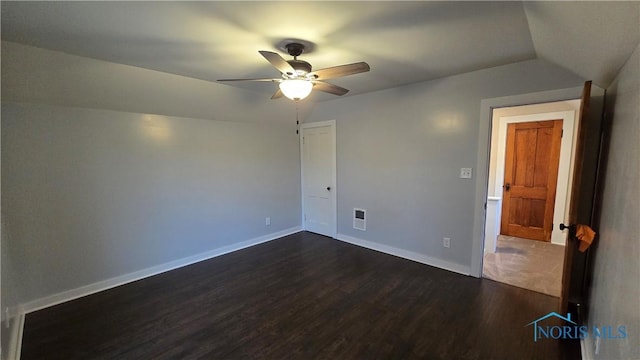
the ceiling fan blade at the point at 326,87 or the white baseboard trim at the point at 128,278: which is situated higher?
the ceiling fan blade at the point at 326,87

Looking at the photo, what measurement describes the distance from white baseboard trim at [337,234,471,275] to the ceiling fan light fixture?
273 cm

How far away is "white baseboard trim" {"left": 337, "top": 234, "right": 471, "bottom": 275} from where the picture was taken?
324 centimetres

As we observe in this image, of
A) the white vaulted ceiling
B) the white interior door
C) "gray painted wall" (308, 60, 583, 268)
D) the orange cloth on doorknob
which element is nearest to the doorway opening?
"gray painted wall" (308, 60, 583, 268)

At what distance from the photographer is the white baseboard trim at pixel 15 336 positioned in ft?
6.42

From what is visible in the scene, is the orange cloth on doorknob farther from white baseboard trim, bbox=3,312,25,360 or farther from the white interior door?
white baseboard trim, bbox=3,312,25,360

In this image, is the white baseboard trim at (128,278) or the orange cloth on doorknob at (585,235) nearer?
the orange cloth on doorknob at (585,235)

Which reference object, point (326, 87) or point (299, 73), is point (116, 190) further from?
point (326, 87)

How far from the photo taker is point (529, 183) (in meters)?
4.57

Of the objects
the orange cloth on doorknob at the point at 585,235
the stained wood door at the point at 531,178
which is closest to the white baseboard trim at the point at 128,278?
the orange cloth on doorknob at the point at 585,235

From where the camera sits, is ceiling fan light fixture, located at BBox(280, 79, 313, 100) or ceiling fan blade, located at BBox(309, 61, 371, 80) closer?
ceiling fan blade, located at BBox(309, 61, 371, 80)

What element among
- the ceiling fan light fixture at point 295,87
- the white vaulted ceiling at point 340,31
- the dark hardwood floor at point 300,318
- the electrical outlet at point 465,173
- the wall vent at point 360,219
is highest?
the white vaulted ceiling at point 340,31

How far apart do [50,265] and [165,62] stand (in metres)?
2.38

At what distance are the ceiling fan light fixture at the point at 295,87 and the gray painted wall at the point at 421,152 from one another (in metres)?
1.89

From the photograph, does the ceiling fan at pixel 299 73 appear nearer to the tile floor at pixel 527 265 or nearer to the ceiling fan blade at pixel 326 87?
the ceiling fan blade at pixel 326 87
